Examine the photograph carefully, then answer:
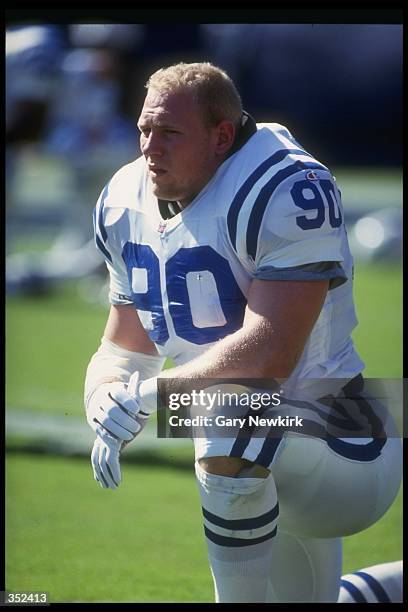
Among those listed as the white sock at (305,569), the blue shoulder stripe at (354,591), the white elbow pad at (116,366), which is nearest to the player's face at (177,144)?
the white elbow pad at (116,366)

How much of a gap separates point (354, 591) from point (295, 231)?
0.99 meters

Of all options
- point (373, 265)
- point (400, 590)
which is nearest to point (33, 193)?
point (373, 265)

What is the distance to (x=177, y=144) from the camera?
2453 millimetres

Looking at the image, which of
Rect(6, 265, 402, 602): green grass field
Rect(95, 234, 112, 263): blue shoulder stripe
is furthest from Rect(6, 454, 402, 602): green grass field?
Rect(95, 234, 112, 263): blue shoulder stripe

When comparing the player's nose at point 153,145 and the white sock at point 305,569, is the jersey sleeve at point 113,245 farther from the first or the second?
the white sock at point 305,569

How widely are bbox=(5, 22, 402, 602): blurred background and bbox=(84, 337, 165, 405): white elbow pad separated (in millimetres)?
699

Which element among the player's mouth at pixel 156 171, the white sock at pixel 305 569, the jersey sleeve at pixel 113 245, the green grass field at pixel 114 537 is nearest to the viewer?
the player's mouth at pixel 156 171

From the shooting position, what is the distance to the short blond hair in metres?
2.43

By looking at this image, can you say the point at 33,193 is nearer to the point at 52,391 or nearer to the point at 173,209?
the point at 52,391

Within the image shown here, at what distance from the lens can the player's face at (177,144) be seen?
244 cm

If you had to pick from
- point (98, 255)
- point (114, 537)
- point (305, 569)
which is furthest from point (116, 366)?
point (98, 255)

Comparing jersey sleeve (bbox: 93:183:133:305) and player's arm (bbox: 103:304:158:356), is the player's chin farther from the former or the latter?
player's arm (bbox: 103:304:158:356)

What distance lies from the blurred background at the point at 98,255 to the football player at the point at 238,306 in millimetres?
778

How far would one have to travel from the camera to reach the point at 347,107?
14258mm
